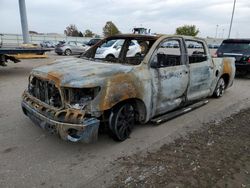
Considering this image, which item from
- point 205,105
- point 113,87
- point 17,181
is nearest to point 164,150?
point 113,87

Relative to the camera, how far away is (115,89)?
4.00 m

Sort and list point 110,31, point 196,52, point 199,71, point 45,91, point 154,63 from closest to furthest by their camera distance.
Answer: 1. point 45,91
2. point 154,63
3. point 199,71
4. point 196,52
5. point 110,31

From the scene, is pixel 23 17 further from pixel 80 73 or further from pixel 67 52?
pixel 80 73

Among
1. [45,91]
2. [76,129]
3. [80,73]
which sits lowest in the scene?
[76,129]

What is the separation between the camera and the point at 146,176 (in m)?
3.41

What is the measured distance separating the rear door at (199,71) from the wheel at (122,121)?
1808 millimetres

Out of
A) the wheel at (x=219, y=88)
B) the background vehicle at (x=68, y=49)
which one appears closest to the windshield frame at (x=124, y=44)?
the wheel at (x=219, y=88)

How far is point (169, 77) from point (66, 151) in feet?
7.52

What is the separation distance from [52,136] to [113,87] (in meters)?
1.53

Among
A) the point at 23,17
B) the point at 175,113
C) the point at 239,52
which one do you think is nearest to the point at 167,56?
the point at 175,113

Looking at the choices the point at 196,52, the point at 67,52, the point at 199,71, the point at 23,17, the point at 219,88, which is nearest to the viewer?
the point at 199,71

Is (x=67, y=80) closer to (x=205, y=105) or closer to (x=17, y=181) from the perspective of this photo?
(x=17, y=181)

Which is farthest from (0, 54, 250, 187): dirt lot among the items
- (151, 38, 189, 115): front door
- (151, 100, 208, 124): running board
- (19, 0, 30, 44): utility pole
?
(19, 0, 30, 44): utility pole

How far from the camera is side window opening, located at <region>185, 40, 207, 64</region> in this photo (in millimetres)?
5958
